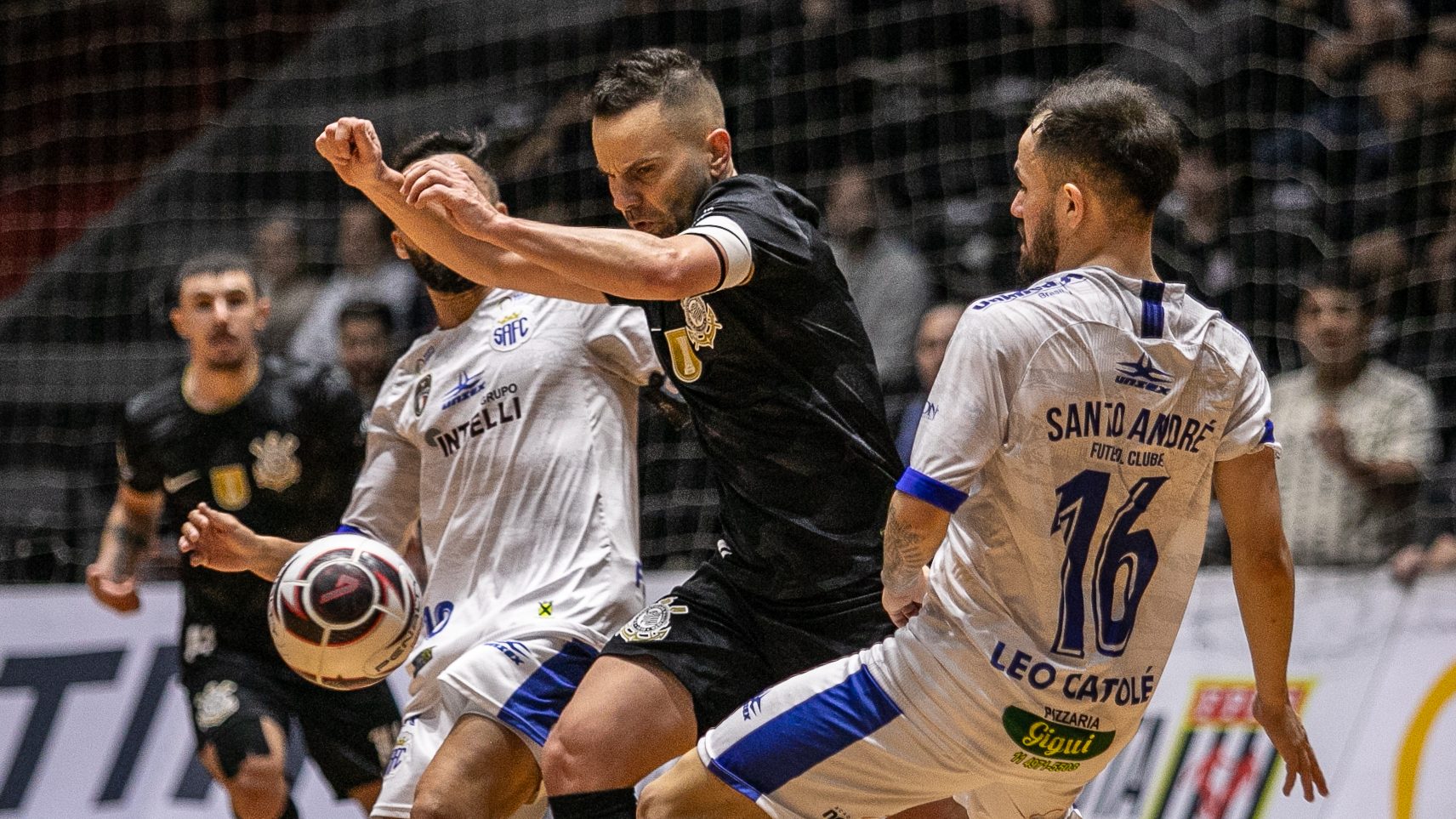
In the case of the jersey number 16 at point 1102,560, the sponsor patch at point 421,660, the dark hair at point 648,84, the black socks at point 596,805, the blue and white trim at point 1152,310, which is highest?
the dark hair at point 648,84

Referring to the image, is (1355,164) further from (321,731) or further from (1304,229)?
(321,731)

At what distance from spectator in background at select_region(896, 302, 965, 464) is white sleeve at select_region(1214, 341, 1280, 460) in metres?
3.62

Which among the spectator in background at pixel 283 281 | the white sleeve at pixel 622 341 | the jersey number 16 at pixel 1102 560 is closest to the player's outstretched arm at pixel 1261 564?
the jersey number 16 at pixel 1102 560

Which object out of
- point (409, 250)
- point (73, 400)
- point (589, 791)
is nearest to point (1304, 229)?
point (409, 250)

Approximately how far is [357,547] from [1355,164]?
5202 mm

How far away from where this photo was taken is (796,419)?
11.5 ft

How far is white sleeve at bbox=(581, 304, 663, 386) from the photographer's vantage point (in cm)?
408

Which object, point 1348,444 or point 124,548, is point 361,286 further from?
point 1348,444

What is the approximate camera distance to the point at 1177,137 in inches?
117

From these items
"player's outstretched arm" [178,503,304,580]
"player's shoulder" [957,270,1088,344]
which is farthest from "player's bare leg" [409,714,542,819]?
"player's shoulder" [957,270,1088,344]

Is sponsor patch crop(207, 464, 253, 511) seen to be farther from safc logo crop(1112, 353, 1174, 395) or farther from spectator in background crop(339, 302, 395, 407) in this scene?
safc logo crop(1112, 353, 1174, 395)

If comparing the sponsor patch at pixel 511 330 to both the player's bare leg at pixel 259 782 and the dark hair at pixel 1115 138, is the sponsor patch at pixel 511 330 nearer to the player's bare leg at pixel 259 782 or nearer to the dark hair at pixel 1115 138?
the dark hair at pixel 1115 138

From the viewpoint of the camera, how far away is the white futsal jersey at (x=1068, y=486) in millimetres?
2832

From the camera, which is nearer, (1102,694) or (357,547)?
(1102,694)
